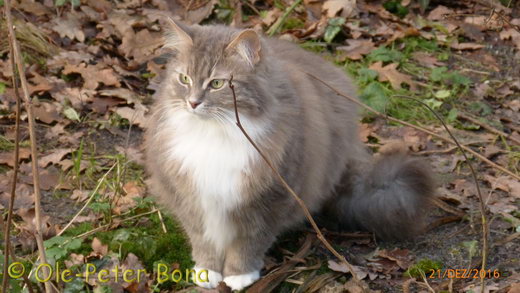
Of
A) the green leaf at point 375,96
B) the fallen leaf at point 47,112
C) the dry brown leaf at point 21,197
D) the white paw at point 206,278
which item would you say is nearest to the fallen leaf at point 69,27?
the fallen leaf at point 47,112

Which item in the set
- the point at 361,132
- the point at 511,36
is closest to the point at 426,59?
the point at 511,36

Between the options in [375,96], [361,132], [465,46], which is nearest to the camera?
[361,132]

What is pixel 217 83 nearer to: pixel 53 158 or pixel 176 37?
pixel 176 37

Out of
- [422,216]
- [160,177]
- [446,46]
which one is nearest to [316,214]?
[422,216]

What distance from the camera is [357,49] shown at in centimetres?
561

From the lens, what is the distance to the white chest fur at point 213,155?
293 cm

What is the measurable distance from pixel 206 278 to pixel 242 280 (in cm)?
18

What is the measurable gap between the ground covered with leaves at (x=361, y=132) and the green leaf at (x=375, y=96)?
11 millimetres

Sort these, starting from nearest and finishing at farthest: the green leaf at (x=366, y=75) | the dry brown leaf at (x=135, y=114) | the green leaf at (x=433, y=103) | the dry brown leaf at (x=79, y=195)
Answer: the dry brown leaf at (x=79, y=195)
the dry brown leaf at (x=135, y=114)
the green leaf at (x=433, y=103)
the green leaf at (x=366, y=75)

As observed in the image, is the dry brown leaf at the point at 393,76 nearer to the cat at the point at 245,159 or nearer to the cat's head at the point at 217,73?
the cat at the point at 245,159

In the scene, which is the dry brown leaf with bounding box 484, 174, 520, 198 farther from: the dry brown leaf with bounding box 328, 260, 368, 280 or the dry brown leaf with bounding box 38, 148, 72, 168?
the dry brown leaf with bounding box 38, 148, 72, 168

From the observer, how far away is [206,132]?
2947mm

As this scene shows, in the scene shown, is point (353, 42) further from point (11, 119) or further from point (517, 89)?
point (11, 119)

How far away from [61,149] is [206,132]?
5.20 feet
